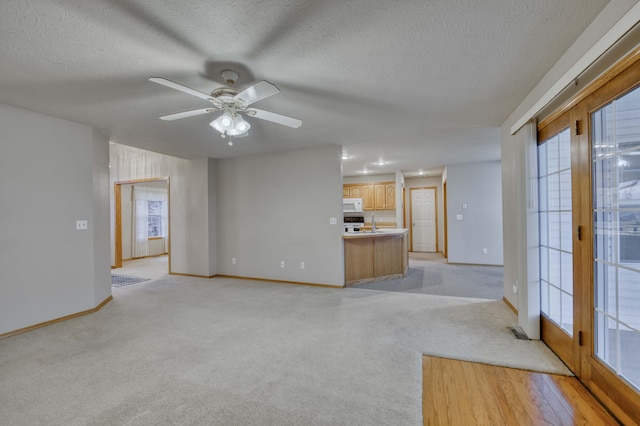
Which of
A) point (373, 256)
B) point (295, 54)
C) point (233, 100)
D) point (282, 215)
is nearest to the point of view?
point (295, 54)

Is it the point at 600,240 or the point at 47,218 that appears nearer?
the point at 600,240

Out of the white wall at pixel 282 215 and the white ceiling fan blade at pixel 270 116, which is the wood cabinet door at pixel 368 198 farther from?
the white ceiling fan blade at pixel 270 116

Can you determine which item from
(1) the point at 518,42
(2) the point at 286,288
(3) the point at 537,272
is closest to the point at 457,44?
(1) the point at 518,42

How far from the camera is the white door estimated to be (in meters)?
8.49

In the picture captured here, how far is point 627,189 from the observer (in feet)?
5.08

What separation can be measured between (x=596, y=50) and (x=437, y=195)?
715 centimetres

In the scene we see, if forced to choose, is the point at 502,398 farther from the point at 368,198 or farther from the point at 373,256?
the point at 368,198

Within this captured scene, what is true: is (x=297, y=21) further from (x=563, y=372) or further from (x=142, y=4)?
(x=563, y=372)

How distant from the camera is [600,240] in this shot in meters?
1.78

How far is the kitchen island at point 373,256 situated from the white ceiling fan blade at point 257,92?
300 centimetres

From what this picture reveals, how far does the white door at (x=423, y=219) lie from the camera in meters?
8.49

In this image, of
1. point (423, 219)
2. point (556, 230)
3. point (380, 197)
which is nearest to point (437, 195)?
point (423, 219)

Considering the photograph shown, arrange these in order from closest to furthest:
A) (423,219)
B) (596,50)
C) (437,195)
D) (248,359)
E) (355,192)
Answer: (596,50) → (248,359) → (355,192) → (437,195) → (423,219)

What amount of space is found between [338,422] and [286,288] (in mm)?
3098
